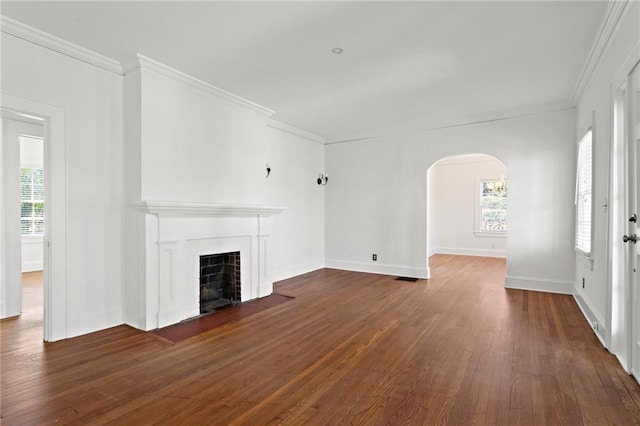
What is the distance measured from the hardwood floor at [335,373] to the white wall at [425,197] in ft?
3.98

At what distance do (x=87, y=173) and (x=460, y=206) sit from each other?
8804 millimetres

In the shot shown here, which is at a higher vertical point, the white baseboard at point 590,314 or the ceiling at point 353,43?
the ceiling at point 353,43

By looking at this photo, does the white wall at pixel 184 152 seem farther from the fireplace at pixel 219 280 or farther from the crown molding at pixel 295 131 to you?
the fireplace at pixel 219 280

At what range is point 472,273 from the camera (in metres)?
6.44

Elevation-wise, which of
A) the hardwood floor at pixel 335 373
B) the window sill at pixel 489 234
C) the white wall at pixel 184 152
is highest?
the white wall at pixel 184 152

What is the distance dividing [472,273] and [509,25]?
477 centimetres

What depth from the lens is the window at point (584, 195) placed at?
12.5 ft

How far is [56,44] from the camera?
3033 mm

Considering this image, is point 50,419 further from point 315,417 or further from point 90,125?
point 90,125

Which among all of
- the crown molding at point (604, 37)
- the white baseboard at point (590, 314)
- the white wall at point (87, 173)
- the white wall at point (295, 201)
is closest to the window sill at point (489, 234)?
the white baseboard at point (590, 314)

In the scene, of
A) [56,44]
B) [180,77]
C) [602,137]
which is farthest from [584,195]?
[56,44]

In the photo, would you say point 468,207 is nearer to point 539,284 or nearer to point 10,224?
point 539,284

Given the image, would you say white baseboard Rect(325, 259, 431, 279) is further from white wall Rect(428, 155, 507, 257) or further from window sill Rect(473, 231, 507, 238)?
window sill Rect(473, 231, 507, 238)

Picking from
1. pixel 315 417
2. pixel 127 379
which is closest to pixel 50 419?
pixel 127 379
